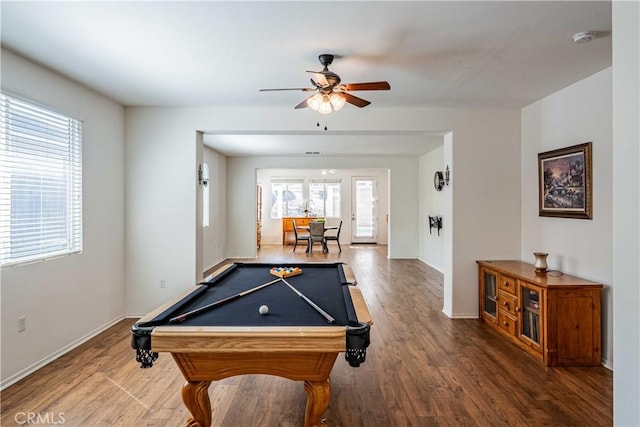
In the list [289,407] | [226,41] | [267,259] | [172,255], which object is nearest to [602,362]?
[289,407]

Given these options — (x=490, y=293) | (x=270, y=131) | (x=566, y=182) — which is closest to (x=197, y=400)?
(x=270, y=131)

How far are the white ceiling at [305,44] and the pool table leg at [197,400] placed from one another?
213cm

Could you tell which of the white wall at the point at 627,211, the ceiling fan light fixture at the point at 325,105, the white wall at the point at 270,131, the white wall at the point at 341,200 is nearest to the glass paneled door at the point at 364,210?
the white wall at the point at 341,200

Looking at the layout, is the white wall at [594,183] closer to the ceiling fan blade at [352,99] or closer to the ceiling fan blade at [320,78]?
the ceiling fan blade at [352,99]

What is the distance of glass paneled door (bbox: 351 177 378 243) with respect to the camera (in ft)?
37.8

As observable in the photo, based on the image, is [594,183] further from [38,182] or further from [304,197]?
[304,197]

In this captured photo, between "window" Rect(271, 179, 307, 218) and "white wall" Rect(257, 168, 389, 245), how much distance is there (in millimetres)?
170

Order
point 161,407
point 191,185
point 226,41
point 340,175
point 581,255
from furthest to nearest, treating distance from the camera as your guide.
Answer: point 340,175 < point 191,185 < point 581,255 < point 226,41 < point 161,407

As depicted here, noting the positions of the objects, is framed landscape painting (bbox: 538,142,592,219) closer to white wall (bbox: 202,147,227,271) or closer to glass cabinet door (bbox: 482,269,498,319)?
glass cabinet door (bbox: 482,269,498,319)

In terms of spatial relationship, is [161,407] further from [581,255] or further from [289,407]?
[581,255]

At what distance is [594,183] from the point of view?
3.00m

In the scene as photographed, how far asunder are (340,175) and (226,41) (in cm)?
907

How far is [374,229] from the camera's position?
1154 centimetres

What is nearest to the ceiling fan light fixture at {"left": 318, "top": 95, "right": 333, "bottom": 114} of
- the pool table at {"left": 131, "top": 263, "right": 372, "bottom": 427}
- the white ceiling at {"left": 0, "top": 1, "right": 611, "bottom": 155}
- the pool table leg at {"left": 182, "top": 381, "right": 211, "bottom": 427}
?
the white ceiling at {"left": 0, "top": 1, "right": 611, "bottom": 155}
